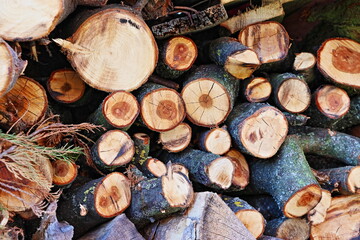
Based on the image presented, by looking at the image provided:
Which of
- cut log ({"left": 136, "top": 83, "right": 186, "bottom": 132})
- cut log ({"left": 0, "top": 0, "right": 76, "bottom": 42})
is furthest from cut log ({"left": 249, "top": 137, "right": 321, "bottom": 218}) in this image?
cut log ({"left": 0, "top": 0, "right": 76, "bottom": 42})

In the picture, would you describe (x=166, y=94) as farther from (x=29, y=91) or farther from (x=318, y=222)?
(x=318, y=222)

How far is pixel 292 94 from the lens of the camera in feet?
10.8

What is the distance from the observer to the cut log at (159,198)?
8.02 ft

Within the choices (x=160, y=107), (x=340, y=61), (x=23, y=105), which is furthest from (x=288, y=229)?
(x=23, y=105)

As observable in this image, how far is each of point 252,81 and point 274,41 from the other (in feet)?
1.11

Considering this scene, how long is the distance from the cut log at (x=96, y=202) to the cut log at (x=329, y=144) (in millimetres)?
1479

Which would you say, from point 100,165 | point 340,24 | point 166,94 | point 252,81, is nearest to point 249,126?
point 252,81

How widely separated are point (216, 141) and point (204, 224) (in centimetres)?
78

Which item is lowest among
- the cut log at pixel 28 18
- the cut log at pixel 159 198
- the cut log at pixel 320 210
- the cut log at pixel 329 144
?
the cut log at pixel 320 210

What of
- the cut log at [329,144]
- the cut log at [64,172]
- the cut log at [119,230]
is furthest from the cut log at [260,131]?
the cut log at [64,172]

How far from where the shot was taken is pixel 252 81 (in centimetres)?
328

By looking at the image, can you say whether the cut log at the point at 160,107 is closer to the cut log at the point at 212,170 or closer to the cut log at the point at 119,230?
the cut log at the point at 212,170

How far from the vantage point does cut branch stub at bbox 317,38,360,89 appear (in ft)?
11.0

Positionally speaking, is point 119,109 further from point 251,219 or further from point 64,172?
point 251,219
